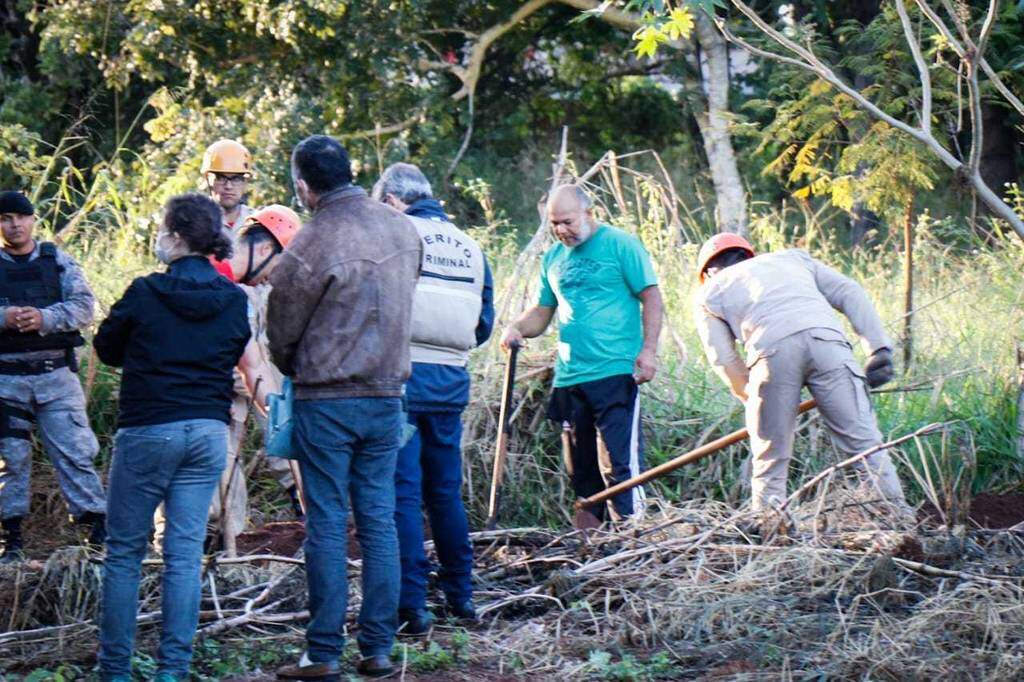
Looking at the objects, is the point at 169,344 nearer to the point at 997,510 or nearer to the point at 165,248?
the point at 165,248

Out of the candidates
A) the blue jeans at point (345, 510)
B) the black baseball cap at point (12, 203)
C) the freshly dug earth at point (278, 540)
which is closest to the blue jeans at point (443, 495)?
the blue jeans at point (345, 510)

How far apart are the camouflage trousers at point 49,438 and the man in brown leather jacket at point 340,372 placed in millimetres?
2369

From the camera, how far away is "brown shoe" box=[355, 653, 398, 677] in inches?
199

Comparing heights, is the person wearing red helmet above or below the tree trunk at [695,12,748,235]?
below

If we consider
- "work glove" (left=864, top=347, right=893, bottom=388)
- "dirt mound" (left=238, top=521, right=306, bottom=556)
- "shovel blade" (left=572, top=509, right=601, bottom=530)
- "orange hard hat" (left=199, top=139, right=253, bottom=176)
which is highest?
"orange hard hat" (left=199, top=139, right=253, bottom=176)

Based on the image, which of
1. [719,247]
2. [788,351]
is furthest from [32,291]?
[788,351]

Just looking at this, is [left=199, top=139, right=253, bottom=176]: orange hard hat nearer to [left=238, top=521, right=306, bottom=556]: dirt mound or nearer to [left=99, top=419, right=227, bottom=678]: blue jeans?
[left=238, top=521, right=306, bottom=556]: dirt mound

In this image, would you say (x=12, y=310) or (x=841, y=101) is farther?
(x=841, y=101)

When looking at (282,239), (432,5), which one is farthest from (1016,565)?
(432,5)

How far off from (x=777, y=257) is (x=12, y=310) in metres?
3.62

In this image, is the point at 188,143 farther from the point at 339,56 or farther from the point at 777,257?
the point at 777,257

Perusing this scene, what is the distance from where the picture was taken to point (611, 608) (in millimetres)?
5898

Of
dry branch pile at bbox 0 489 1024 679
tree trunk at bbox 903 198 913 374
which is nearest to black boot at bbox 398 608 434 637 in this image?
dry branch pile at bbox 0 489 1024 679

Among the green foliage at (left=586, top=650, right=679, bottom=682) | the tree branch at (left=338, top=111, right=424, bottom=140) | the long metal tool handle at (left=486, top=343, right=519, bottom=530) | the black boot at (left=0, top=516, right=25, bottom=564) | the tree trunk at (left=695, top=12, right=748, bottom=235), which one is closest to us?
the green foliage at (left=586, top=650, right=679, bottom=682)
